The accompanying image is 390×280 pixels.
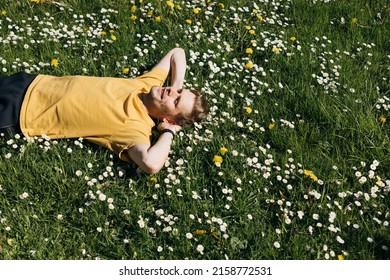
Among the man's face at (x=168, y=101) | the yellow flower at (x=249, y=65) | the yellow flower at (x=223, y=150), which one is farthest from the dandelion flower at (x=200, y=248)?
the yellow flower at (x=249, y=65)

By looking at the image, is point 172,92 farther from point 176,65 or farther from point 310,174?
point 310,174

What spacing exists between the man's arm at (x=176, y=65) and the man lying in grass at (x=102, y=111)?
414 millimetres

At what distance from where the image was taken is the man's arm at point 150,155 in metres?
3.95

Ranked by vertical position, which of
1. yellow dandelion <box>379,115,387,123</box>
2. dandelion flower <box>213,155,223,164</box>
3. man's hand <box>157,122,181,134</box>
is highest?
yellow dandelion <box>379,115,387,123</box>

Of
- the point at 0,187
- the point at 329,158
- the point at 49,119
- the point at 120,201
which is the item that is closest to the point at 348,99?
the point at 329,158

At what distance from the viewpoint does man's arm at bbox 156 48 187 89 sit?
4836 mm

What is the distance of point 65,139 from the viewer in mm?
4246

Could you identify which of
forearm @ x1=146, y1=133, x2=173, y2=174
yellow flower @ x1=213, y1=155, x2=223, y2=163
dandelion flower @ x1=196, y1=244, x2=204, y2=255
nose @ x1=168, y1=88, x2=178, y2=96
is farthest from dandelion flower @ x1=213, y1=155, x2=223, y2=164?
dandelion flower @ x1=196, y1=244, x2=204, y2=255

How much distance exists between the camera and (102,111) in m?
4.19

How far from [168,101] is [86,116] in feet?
2.37

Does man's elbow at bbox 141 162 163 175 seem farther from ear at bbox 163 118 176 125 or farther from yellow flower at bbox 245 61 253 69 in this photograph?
yellow flower at bbox 245 61 253 69

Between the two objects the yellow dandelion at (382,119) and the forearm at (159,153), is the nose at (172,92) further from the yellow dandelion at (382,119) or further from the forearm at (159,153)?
the yellow dandelion at (382,119)

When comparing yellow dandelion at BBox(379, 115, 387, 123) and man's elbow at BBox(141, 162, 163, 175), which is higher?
yellow dandelion at BBox(379, 115, 387, 123)
